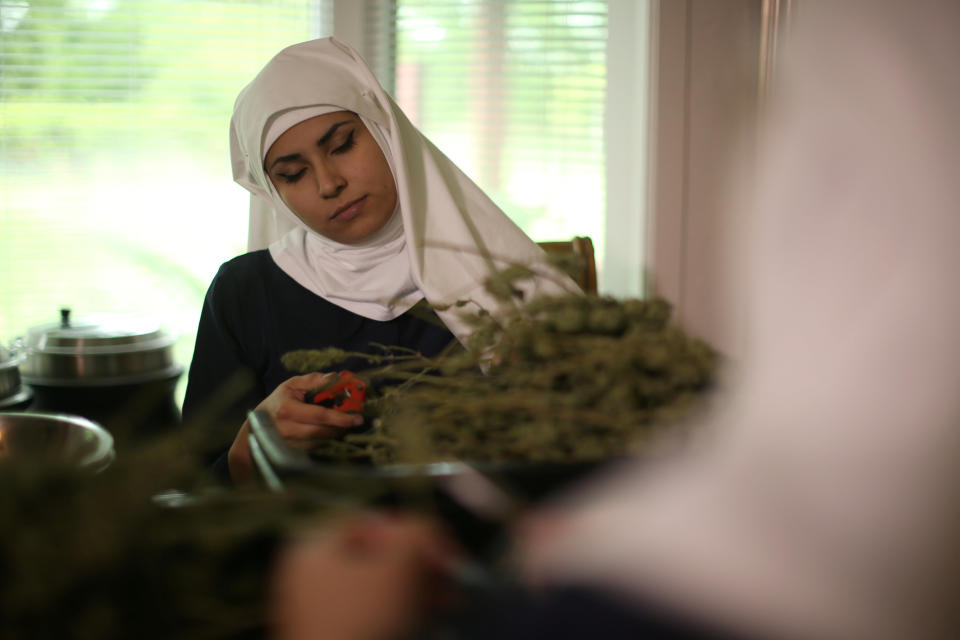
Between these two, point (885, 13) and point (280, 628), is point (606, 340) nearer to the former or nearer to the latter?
point (280, 628)

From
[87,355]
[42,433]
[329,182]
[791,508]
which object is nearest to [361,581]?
[791,508]

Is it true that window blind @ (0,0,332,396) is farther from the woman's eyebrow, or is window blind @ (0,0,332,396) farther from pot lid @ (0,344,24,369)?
the woman's eyebrow

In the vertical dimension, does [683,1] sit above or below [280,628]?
above

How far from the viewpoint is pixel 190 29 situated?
248cm

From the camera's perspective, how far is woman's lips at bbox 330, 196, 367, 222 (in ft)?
4.71

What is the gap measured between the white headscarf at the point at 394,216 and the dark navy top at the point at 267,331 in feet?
0.13

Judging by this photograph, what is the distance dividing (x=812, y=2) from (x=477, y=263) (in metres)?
1.49

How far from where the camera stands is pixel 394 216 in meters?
1.53

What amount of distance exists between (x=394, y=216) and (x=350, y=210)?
12cm

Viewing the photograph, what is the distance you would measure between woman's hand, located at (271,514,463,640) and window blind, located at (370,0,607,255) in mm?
2423

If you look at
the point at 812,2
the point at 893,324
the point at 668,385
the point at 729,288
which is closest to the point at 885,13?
the point at 812,2

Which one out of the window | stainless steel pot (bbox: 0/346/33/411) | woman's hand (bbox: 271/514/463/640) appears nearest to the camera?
woman's hand (bbox: 271/514/463/640)

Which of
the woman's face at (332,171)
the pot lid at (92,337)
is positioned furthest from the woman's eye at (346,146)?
the pot lid at (92,337)

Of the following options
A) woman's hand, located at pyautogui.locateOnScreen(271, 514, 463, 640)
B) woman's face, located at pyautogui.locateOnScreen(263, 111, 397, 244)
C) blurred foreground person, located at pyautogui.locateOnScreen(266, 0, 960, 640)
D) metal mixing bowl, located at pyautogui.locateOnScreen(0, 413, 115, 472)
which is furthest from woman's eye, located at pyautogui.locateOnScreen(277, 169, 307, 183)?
→ woman's hand, located at pyautogui.locateOnScreen(271, 514, 463, 640)
